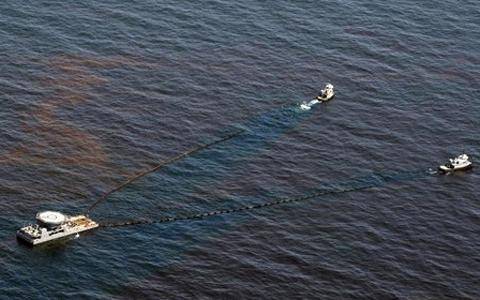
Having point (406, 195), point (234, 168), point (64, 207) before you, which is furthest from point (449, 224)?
point (64, 207)

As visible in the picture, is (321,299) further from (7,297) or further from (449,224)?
(7,297)

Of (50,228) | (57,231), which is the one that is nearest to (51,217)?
(50,228)

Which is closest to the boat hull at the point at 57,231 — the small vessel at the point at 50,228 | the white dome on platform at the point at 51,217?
the small vessel at the point at 50,228

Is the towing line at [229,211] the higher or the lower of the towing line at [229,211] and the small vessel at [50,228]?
the higher

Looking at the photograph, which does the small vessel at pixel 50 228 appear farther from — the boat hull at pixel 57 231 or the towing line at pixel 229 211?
the towing line at pixel 229 211

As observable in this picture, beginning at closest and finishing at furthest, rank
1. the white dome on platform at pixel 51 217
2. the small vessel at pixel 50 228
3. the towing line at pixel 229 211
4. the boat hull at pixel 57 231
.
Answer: the boat hull at pixel 57 231
the small vessel at pixel 50 228
the white dome on platform at pixel 51 217
the towing line at pixel 229 211

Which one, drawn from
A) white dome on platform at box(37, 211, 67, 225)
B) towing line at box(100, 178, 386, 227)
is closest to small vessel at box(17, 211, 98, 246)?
white dome on platform at box(37, 211, 67, 225)

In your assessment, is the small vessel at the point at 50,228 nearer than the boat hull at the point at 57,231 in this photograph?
No

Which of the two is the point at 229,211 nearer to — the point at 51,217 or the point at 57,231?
the point at 57,231

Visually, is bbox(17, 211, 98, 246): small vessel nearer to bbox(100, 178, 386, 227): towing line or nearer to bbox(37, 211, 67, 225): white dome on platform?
bbox(37, 211, 67, 225): white dome on platform
